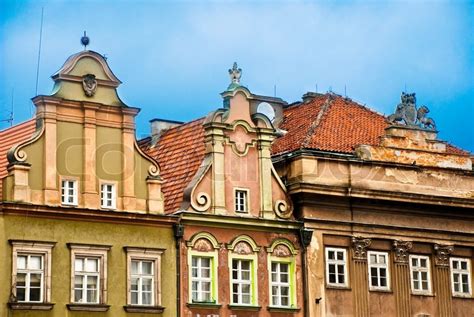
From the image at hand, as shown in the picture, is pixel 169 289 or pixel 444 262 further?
pixel 444 262

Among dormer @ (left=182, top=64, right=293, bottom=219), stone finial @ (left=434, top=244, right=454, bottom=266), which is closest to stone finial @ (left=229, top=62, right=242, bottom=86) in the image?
dormer @ (left=182, top=64, right=293, bottom=219)

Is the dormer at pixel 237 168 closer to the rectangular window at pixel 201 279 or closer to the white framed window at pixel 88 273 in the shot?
the rectangular window at pixel 201 279

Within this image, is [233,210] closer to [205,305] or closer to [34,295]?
[205,305]

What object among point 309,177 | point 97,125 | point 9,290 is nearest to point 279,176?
point 309,177

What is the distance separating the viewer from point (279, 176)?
43.2m

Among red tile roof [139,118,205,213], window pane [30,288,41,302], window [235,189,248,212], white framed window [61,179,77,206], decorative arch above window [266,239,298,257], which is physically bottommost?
window pane [30,288,41,302]

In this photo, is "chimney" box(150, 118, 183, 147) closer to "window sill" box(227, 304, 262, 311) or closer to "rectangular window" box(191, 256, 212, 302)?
"rectangular window" box(191, 256, 212, 302)

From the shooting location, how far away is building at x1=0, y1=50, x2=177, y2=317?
121 ft

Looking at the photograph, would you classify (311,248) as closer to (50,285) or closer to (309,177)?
(309,177)

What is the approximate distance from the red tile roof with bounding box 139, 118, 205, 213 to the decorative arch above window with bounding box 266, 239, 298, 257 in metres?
3.29

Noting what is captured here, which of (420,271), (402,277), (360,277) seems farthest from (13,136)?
(420,271)

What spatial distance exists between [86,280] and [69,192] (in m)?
2.53

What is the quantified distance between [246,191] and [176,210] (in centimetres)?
244

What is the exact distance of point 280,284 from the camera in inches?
1639
